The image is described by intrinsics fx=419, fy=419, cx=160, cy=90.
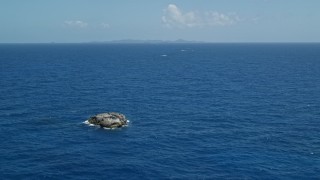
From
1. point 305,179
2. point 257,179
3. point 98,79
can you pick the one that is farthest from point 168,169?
point 98,79

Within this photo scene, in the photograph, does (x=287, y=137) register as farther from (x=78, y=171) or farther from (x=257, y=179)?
(x=78, y=171)

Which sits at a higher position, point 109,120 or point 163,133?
point 109,120

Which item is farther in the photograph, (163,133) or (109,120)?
(109,120)

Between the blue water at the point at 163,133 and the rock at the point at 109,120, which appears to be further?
the rock at the point at 109,120

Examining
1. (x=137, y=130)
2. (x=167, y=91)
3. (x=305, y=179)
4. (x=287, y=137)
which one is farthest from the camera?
(x=167, y=91)

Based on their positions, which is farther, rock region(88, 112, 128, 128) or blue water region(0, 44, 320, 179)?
rock region(88, 112, 128, 128)

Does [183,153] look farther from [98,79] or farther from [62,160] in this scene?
[98,79]

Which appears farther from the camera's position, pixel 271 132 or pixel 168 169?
pixel 271 132

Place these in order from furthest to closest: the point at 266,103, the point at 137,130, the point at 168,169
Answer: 1. the point at 266,103
2. the point at 137,130
3. the point at 168,169

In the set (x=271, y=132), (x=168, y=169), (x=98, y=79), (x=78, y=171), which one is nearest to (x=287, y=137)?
(x=271, y=132)
